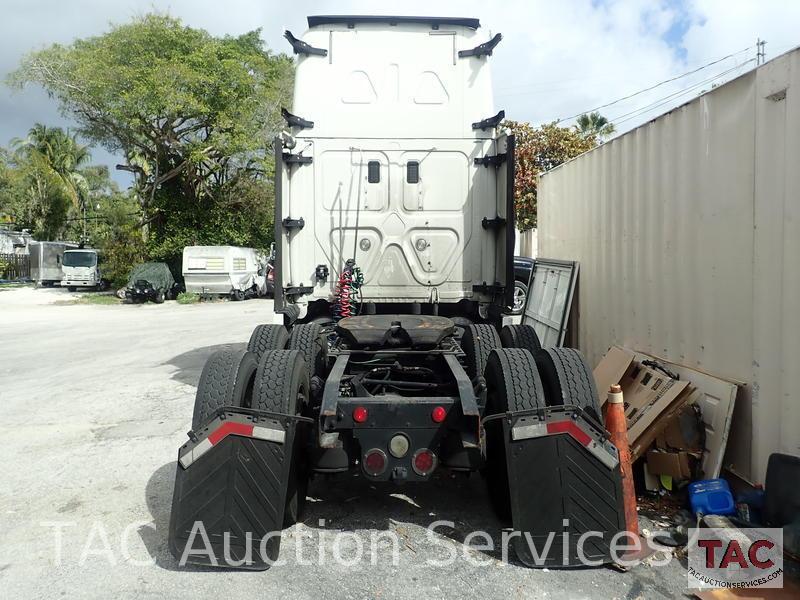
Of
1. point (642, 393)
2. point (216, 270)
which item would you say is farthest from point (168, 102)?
point (642, 393)

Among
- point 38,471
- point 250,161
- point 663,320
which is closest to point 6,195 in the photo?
point 250,161

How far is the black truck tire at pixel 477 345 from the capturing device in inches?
179

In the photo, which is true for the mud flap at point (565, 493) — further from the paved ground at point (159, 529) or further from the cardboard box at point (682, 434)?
the cardboard box at point (682, 434)

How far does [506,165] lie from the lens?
5.39 m

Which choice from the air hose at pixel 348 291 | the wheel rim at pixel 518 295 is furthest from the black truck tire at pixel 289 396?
the wheel rim at pixel 518 295

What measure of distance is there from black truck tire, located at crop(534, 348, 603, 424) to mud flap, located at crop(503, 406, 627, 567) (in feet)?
0.94

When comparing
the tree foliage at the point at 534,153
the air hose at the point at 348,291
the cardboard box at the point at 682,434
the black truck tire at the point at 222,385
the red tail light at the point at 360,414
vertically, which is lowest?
the cardboard box at the point at 682,434

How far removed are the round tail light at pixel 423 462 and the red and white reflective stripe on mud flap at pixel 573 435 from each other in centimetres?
48

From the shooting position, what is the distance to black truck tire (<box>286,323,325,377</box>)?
4.73 meters

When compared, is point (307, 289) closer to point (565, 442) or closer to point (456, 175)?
point (456, 175)

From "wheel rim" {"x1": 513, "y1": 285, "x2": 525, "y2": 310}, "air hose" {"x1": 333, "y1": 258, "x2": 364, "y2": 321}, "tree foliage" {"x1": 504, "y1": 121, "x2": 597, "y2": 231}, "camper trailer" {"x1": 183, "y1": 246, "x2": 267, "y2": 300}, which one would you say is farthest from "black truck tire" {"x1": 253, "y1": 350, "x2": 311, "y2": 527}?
"camper trailer" {"x1": 183, "y1": 246, "x2": 267, "y2": 300}

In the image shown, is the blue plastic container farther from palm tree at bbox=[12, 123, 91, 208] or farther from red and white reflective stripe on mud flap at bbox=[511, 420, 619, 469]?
palm tree at bbox=[12, 123, 91, 208]

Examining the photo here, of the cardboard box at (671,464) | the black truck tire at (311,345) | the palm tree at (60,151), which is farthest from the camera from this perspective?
the palm tree at (60,151)

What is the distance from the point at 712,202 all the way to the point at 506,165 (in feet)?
5.85
